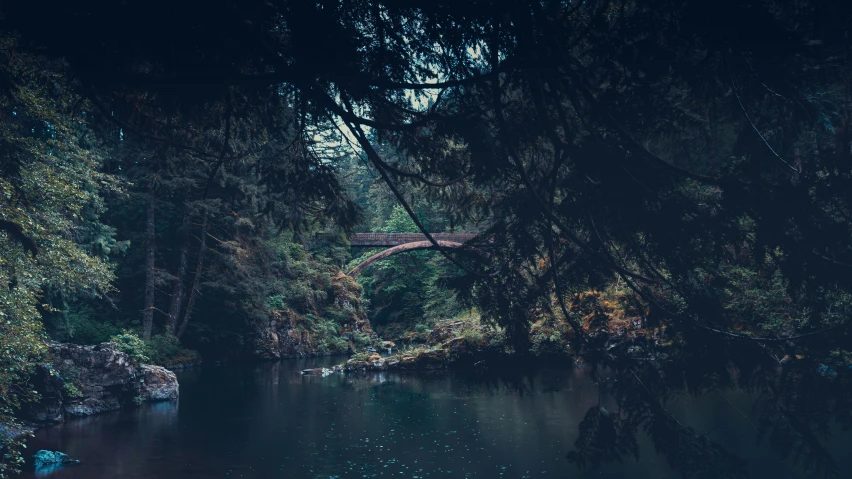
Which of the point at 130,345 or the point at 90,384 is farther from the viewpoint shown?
the point at 130,345

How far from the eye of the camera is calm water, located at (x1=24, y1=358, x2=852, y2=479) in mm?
10367

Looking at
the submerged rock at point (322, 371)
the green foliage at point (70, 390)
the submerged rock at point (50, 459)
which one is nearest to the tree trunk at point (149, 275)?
the submerged rock at point (322, 371)

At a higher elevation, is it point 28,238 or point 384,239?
point 384,239

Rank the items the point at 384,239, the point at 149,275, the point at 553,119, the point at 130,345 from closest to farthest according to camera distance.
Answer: the point at 553,119 < the point at 130,345 < the point at 149,275 < the point at 384,239

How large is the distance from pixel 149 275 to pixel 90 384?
7.26 meters

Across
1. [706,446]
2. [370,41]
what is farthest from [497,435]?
[370,41]

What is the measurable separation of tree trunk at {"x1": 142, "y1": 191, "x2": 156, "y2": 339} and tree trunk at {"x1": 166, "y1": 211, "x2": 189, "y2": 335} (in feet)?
2.70

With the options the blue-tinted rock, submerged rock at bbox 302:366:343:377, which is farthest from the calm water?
the blue-tinted rock

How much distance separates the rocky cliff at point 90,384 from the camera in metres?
13.1

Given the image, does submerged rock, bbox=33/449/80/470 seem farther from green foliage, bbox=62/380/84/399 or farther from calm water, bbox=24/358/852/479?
green foliage, bbox=62/380/84/399

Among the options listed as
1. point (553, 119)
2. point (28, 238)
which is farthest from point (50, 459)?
point (553, 119)

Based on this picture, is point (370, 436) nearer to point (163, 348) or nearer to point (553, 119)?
point (553, 119)

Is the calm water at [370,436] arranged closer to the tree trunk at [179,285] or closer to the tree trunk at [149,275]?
the tree trunk at [149,275]

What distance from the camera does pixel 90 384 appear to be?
14.7m
